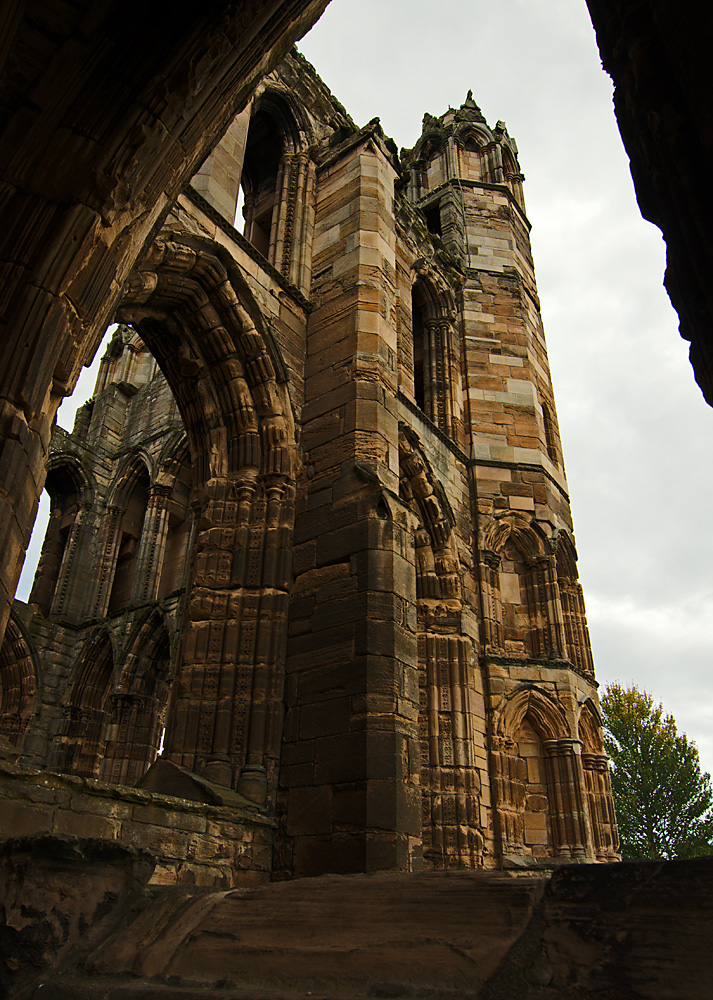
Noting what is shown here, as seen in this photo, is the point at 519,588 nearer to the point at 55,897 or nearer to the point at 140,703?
the point at 140,703

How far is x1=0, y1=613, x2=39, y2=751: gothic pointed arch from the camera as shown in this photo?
1262cm

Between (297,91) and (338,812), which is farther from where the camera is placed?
(297,91)

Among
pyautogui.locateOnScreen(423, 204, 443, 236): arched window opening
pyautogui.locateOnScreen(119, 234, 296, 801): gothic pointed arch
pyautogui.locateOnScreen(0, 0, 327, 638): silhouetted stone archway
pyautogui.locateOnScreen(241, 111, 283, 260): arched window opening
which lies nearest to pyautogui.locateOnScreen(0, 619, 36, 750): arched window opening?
pyautogui.locateOnScreen(119, 234, 296, 801): gothic pointed arch

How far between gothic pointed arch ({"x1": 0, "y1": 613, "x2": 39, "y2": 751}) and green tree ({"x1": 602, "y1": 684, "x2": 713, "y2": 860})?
540 inches

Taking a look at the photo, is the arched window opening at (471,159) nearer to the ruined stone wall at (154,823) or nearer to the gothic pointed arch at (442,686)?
the gothic pointed arch at (442,686)

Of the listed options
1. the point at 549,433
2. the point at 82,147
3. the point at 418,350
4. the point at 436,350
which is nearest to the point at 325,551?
the point at 82,147

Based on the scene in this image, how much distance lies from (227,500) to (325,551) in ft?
4.09

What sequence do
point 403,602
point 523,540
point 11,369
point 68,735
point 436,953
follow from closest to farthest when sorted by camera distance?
point 436,953, point 11,369, point 403,602, point 523,540, point 68,735

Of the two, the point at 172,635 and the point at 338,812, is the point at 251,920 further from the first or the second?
the point at 172,635

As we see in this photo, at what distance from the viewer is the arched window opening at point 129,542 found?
48.8 ft

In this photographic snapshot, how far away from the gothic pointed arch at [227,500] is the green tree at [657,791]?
14538 mm

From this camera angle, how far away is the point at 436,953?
1.72 metres

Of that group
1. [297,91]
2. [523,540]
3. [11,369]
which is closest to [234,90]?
[11,369]

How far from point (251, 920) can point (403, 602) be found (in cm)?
423
